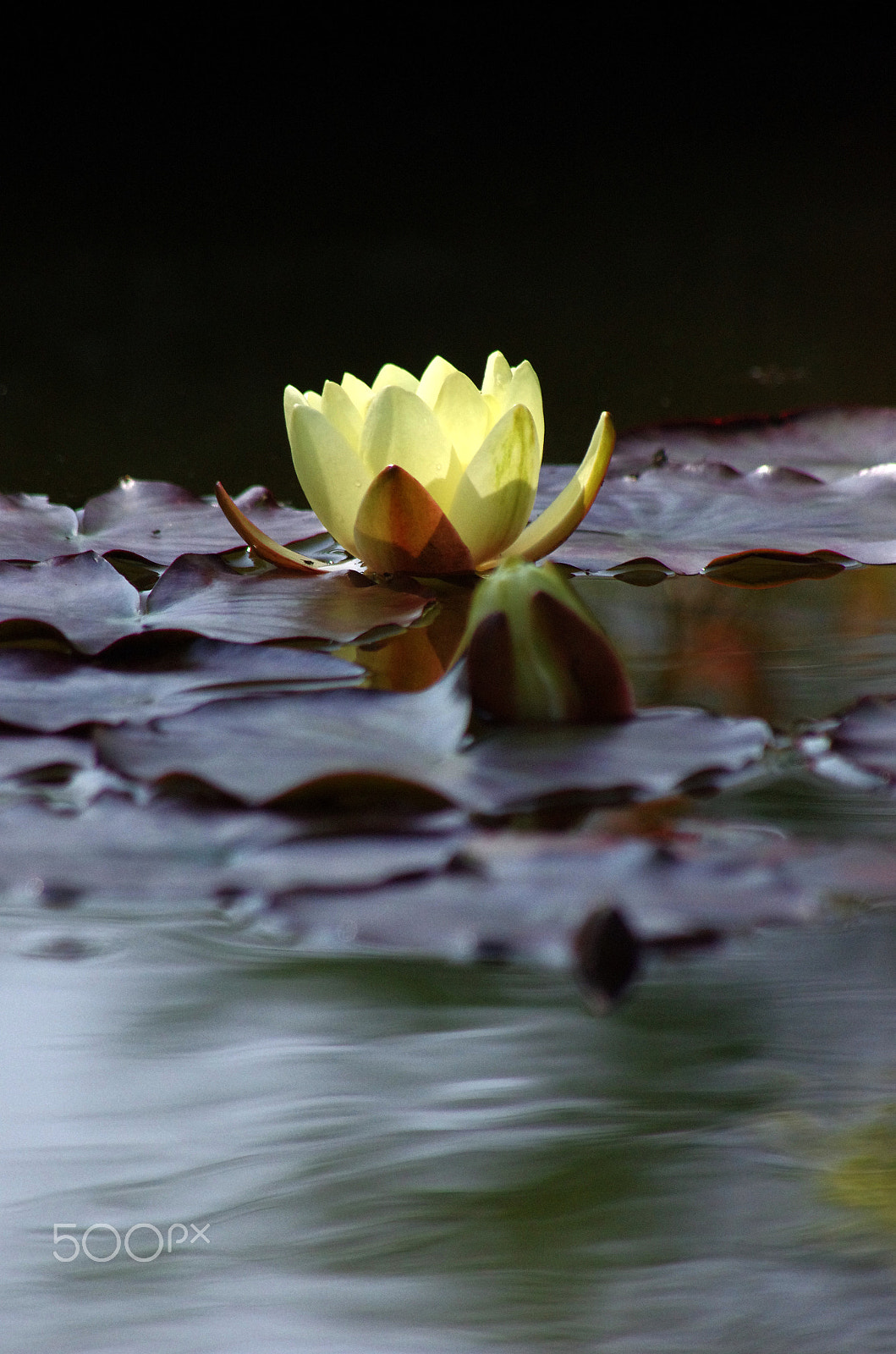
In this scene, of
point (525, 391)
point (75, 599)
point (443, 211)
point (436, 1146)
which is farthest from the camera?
point (443, 211)

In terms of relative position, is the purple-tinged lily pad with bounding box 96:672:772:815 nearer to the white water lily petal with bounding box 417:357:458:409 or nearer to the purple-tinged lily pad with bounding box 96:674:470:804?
the purple-tinged lily pad with bounding box 96:674:470:804

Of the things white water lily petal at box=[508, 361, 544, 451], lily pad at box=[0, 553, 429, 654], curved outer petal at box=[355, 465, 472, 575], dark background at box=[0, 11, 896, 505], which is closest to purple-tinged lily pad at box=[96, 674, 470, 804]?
lily pad at box=[0, 553, 429, 654]

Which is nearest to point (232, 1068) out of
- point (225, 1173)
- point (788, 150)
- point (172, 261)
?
point (225, 1173)

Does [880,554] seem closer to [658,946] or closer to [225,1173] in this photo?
[658,946]

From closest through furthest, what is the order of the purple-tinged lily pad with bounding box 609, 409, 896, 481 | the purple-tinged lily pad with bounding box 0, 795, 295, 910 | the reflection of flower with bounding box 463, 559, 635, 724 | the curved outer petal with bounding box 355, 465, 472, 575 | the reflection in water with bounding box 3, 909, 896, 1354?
the reflection in water with bounding box 3, 909, 896, 1354 → the purple-tinged lily pad with bounding box 0, 795, 295, 910 → the reflection of flower with bounding box 463, 559, 635, 724 → the curved outer petal with bounding box 355, 465, 472, 575 → the purple-tinged lily pad with bounding box 609, 409, 896, 481

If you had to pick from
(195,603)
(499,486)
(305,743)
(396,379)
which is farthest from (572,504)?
(305,743)

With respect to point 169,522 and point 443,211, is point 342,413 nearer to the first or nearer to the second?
point 169,522

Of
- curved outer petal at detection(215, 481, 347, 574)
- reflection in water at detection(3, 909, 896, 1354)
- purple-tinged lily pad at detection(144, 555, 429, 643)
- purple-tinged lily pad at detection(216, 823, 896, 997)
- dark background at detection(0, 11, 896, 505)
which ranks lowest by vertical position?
reflection in water at detection(3, 909, 896, 1354)
